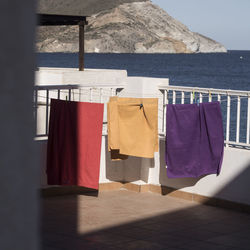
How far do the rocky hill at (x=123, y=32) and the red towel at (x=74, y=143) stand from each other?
96.0 metres

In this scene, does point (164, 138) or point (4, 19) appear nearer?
point (4, 19)

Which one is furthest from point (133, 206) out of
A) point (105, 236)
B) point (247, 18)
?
point (247, 18)

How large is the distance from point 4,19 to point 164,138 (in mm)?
4532

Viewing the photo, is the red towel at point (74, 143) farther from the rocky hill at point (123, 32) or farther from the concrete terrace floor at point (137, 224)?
the rocky hill at point (123, 32)

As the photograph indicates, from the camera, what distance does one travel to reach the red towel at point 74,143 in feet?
17.2

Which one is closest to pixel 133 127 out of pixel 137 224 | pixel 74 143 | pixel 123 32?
pixel 74 143

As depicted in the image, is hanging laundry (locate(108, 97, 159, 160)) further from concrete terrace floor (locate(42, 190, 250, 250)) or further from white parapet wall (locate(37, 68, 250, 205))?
concrete terrace floor (locate(42, 190, 250, 250))

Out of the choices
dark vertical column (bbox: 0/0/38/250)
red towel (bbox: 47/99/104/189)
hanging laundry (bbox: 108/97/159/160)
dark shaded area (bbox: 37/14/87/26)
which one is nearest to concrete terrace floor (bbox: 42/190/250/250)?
red towel (bbox: 47/99/104/189)

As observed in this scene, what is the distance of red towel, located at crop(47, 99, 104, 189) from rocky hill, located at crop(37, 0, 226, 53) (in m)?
96.0

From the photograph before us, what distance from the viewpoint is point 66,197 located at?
570cm

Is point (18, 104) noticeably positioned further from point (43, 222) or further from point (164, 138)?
point (164, 138)

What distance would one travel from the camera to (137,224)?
471 cm

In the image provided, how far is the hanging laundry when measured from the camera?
5.38 meters

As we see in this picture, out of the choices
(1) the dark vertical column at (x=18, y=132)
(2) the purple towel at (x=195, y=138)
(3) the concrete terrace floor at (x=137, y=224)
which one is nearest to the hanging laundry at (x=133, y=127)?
(2) the purple towel at (x=195, y=138)
